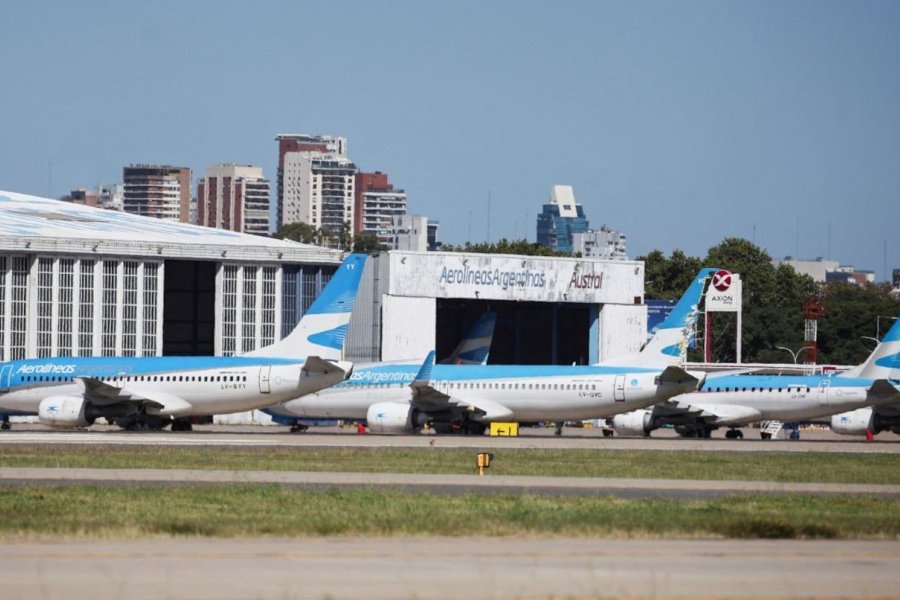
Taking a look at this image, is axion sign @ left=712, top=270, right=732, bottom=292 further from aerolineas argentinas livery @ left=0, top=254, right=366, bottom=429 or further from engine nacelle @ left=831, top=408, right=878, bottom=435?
aerolineas argentinas livery @ left=0, top=254, right=366, bottom=429

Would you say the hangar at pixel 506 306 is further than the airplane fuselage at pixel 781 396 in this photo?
Yes

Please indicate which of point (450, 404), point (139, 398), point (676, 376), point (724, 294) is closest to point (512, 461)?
point (676, 376)

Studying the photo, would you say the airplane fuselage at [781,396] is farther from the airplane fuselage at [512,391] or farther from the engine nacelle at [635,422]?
the airplane fuselage at [512,391]

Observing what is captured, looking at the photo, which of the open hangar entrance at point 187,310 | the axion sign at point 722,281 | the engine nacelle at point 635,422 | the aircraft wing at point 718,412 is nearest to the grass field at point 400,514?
the engine nacelle at point 635,422

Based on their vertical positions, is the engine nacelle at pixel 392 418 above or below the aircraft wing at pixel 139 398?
below

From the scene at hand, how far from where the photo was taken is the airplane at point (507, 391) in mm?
67375

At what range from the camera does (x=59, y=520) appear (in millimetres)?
27703

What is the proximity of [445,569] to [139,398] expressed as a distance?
47522 mm

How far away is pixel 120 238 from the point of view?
288 feet

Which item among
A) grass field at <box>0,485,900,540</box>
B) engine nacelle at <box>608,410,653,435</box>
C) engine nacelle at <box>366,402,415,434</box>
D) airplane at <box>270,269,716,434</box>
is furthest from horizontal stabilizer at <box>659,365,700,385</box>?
grass field at <box>0,485,900,540</box>

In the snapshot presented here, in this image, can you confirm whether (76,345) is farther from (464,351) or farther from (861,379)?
(861,379)

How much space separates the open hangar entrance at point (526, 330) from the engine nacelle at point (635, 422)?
1142 inches

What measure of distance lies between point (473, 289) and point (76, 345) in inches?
929

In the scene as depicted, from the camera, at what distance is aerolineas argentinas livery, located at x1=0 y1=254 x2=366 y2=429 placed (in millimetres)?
65188
